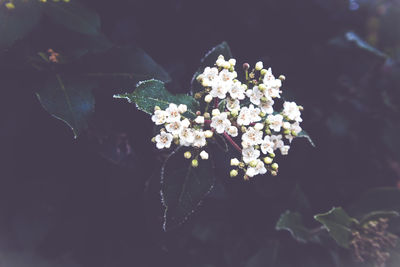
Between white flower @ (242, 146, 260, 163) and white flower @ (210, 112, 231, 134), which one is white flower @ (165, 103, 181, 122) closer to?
white flower @ (210, 112, 231, 134)

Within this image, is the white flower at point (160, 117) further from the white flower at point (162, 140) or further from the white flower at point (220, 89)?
the white flower at point (220, 89)

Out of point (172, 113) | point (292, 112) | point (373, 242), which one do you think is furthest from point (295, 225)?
point (172, 113)

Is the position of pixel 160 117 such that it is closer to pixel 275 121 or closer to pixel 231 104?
pixel 231 104

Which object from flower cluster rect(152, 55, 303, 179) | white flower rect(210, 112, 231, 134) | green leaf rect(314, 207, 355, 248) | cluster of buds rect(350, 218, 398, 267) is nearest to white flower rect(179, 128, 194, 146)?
flower cluster rect(152, 55, 303, 179)

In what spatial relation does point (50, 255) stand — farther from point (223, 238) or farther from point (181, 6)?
point (181, 6)


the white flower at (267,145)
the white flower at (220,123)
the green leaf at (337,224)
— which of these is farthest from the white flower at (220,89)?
the green leaf at (337,224)

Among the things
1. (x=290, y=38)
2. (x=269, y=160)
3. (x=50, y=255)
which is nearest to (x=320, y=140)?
(x=290, y=38)
